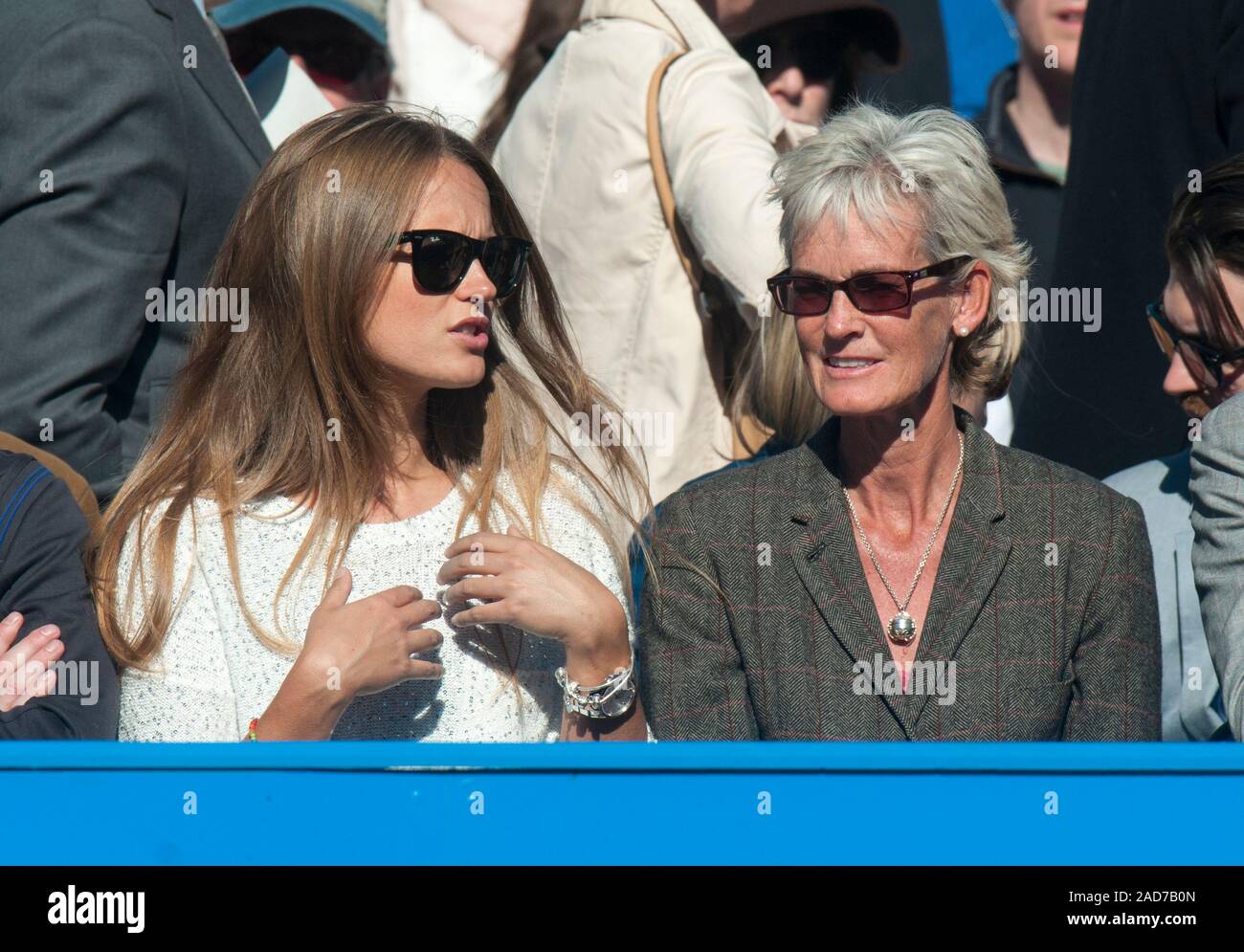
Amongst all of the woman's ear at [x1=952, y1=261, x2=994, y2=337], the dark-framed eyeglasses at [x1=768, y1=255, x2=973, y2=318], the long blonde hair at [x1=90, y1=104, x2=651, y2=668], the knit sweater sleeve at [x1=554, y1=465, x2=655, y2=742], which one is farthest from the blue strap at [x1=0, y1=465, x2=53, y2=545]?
the woman's ear at [x1=952, y1=261, x2=994, y2=337]

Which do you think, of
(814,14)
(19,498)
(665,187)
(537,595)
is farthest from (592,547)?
(814,14)

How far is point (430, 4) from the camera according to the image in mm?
3814

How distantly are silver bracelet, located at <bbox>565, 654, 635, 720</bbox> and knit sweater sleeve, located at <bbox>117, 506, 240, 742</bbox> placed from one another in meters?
0.46

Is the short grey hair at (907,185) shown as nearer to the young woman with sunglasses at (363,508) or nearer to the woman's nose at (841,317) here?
the woman's nose at (841,317)

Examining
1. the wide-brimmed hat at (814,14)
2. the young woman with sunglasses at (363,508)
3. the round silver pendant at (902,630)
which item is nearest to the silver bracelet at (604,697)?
the young woman with sunglasses at (363,508)

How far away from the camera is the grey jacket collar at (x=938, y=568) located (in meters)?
2.23

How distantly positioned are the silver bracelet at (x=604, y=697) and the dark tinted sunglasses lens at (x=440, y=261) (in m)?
0.58

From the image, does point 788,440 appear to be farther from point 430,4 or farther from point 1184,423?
point 430,4

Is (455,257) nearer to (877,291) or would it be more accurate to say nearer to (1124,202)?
(877,291)

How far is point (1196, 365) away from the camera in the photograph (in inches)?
102

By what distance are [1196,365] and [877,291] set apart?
2.20 feet

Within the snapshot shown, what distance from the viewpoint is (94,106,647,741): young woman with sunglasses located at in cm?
213

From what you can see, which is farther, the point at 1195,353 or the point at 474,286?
the point at 1195,353
